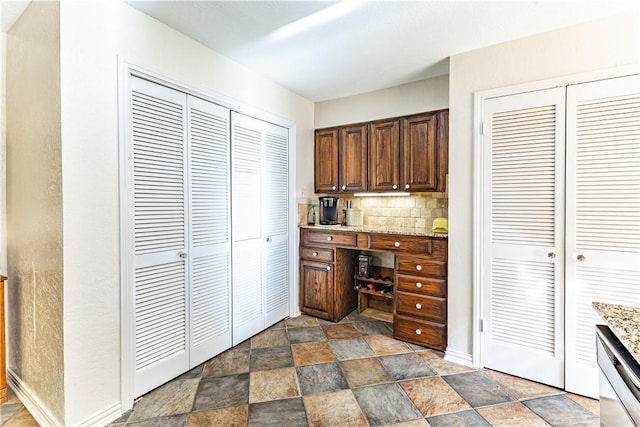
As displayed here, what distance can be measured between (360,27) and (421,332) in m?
2.55

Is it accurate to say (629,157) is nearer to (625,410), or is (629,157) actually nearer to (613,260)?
(613,260)

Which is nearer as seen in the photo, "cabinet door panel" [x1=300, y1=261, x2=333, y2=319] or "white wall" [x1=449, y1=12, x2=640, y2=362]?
"white wall" [x1=449, y1=12, x2=640, y2=362]

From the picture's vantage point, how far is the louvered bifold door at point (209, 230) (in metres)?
2.34

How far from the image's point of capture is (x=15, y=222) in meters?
2.05

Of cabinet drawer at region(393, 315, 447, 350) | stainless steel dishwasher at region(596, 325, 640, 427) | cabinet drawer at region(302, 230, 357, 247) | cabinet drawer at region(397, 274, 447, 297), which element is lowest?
cabinet drawer at region(393, 315, 447, 350)

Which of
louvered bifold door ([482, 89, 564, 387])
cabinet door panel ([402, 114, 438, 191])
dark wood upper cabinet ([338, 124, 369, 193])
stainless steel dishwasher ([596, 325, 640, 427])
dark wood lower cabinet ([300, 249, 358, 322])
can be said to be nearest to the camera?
stainless steel dishwasher ([596, 325, 640, 427])

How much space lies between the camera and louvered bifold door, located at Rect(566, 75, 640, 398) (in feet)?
6.16

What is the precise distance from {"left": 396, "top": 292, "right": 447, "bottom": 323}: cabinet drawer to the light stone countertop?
141 centimetres

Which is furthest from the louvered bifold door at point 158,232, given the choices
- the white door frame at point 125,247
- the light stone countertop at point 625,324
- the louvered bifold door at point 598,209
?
the louvered bifold door at point 598,209

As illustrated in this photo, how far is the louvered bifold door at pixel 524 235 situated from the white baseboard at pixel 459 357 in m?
0.12

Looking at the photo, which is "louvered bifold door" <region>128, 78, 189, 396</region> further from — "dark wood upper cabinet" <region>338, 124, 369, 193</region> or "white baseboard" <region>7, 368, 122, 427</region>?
"dark wood upper cabinet" <region>338, 124, 369, 193</region>

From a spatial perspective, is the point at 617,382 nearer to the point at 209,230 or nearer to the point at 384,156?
the point at 209,230

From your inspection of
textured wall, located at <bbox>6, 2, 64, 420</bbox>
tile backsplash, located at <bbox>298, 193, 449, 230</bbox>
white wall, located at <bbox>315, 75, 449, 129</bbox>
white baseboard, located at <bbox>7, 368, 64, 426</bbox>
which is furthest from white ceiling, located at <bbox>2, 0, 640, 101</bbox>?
white baseboard, located at <bbox>7, 368, 64, 426</bbox>

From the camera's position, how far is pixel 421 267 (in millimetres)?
2682
